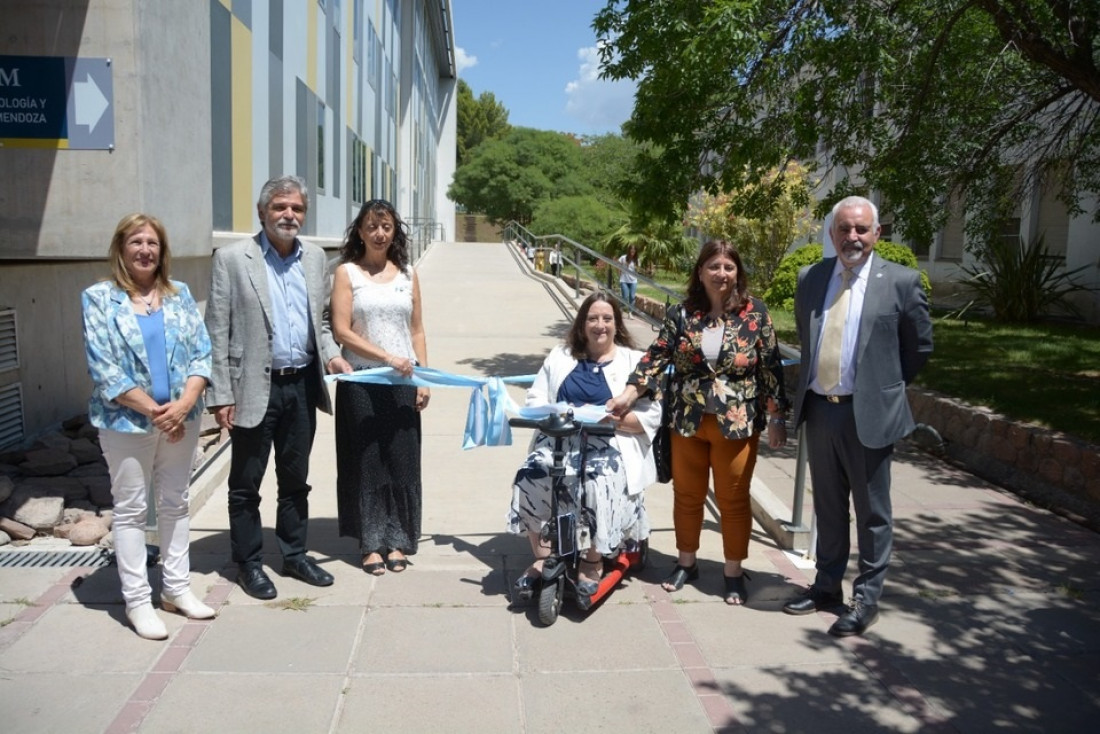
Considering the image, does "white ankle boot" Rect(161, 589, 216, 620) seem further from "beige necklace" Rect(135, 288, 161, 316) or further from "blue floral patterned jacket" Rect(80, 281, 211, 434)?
"beige necklace" Rect(135, 288, 161, 316)

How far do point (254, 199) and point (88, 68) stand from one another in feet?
16.0

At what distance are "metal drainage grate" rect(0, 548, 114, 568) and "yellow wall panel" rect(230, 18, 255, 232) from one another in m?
5.18

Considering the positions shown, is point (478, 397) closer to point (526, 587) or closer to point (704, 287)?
Answer: point (526, 587)

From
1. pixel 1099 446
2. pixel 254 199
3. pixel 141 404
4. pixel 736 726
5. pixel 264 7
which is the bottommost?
pixel 736 726

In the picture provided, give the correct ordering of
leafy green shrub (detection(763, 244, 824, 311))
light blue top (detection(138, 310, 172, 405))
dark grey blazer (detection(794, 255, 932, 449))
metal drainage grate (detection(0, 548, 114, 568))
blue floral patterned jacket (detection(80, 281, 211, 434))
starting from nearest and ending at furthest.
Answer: blue floral patterned jacket (detection(80, 281, 211, 434)) < light blue top (detection(138, 310, 172, 405)) < dark grey blazer (detection(794, 255, 932, 449)) < metal drainage grate (detection(0, 548, 114, 568)) < leafy green shrub (detection(763, 244, 824, 311))

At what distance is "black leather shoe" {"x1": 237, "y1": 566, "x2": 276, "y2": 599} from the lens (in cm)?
430

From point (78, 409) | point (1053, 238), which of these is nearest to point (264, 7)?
point (78, 409)

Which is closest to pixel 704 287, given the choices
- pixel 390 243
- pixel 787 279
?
pixel 390 243

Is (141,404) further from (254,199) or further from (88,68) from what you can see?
(254,199)

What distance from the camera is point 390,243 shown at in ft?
15.0

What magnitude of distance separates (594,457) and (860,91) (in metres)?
5.96

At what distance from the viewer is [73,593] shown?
4312 mm

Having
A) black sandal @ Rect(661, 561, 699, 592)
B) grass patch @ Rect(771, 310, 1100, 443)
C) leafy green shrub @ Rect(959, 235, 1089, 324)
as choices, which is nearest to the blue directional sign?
black sandal @ Rect(661, 561, 699, 592)

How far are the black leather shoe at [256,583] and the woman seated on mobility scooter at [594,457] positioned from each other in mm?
1150
